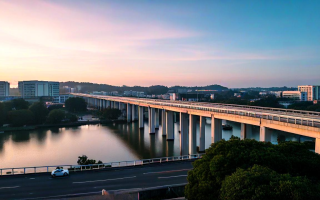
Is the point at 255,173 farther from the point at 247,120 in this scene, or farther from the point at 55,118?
the point at 55,118

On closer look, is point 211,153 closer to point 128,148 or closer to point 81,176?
point 81,176

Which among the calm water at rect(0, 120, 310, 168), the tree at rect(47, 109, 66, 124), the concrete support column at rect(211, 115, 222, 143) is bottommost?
the calm water at rect(0, 120, 310, 168)

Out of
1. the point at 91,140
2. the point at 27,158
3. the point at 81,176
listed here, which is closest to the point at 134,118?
the point at 91,140

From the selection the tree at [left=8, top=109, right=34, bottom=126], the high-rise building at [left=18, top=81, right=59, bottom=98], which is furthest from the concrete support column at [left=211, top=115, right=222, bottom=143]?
the high-rise building at [left=18, top=81, right=59, bottom=98]

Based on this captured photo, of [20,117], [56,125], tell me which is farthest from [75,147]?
[20,117]

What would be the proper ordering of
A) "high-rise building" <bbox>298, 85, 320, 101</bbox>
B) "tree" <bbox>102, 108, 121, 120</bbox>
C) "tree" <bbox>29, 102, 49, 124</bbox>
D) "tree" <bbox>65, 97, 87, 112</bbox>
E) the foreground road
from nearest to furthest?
the foreground road < "tree" <bbox>29, 102, 49, 124</bbox> < "tree" <bbox>102, 108, 121, 120</bbox> < "tree" <bbox>65, 97, 87, 112</bbox> < "high-rise building" <bbox>298, 85, 320, 101</bbox>

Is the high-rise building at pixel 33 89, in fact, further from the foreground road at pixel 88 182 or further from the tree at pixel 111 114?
the foreground road at pixel 88 182

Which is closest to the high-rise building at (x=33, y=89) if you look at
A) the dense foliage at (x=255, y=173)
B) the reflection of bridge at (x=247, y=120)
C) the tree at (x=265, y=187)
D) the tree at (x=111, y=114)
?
the tree at (x=111, y=114)

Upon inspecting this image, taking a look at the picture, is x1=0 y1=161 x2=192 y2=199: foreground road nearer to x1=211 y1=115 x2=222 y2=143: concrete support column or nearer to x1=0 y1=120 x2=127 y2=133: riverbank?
x1=211 y1=115 x2=222 y2=143: concrete support column
